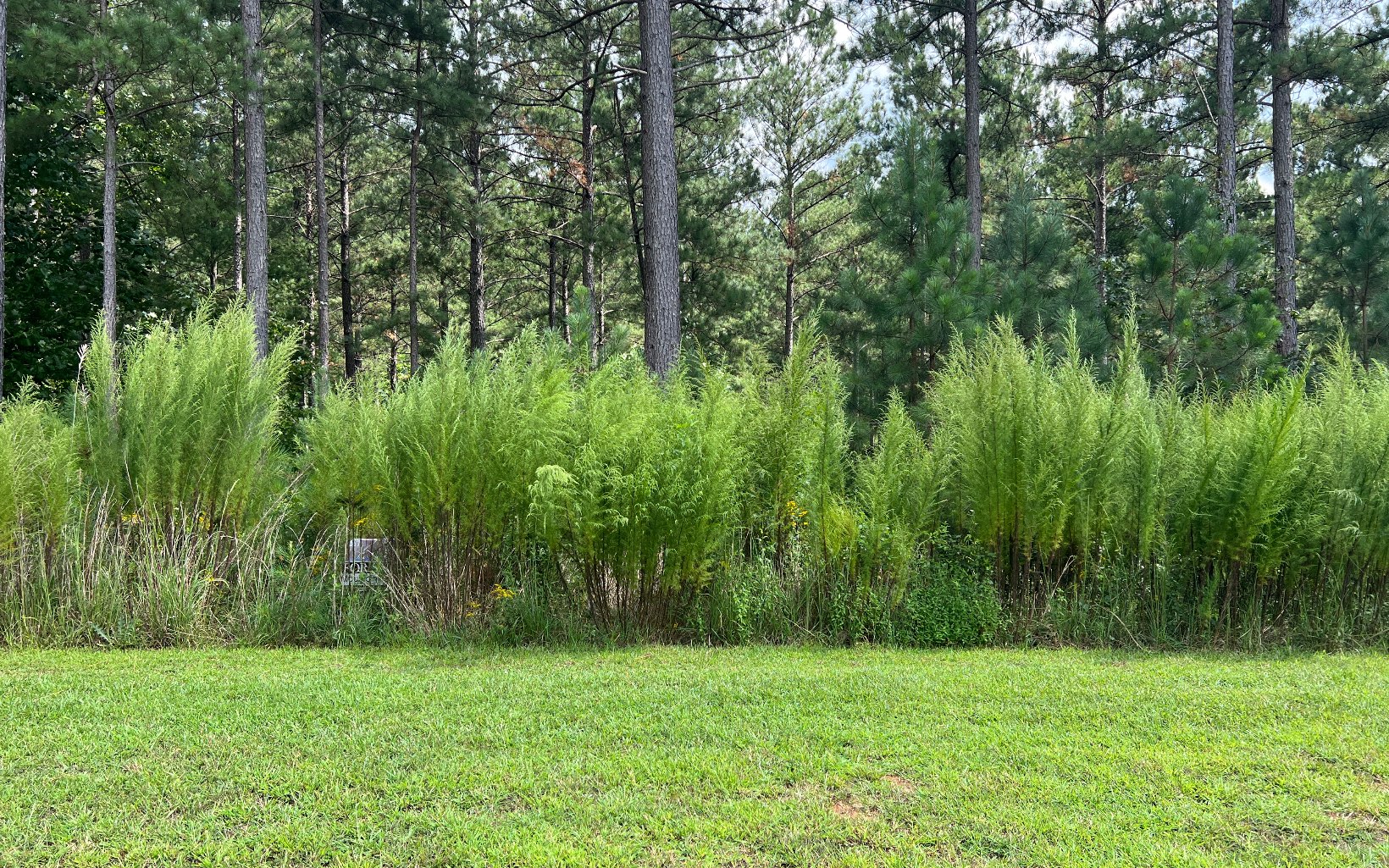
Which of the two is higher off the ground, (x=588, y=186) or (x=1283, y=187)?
(x=588, y=186)

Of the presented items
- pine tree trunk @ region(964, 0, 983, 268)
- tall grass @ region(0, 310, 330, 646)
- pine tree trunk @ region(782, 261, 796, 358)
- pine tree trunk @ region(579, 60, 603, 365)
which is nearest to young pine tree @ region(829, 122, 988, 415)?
pine tree trunk @ region(964, 0, 983, 268)

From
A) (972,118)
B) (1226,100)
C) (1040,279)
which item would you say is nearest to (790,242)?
(972,118)

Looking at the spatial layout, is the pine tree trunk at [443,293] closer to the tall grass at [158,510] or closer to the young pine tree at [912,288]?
the young pine tree at [912,288]

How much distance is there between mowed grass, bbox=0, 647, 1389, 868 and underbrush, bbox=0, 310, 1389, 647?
2.22 feet

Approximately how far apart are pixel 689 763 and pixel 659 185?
25.6 feet

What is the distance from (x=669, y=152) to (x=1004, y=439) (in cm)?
594

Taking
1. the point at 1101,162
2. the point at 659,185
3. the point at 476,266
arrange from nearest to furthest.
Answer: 1. the point at 659,185
2. the point at 1101,162
3. the point at 476,266

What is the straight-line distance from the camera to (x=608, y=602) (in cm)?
541

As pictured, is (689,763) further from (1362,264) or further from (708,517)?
(1362,264)

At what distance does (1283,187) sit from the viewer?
13.4 m

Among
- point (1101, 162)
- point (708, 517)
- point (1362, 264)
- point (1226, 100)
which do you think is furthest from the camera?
point (1101, 162)

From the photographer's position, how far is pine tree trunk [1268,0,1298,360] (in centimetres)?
1253

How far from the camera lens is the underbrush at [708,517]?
208 inches

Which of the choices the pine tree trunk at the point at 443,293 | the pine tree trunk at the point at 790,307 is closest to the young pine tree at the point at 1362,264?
the pine tree trunk at the point at 790,307
